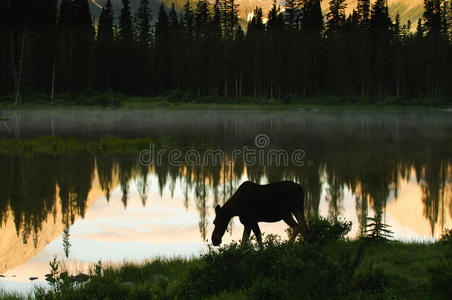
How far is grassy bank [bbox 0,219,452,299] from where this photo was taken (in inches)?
247

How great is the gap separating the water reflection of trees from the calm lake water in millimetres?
40

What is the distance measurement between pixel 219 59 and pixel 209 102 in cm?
998

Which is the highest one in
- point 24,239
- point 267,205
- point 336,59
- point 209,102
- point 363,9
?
point 363,9

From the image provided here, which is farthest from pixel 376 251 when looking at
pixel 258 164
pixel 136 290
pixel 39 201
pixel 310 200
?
pixel 258 164

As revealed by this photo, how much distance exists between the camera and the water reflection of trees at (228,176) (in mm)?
14141

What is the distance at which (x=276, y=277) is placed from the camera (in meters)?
6.84

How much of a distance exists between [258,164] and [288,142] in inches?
373

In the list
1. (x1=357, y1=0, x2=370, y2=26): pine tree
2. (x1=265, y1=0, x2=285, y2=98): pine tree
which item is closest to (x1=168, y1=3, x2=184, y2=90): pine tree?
(x1=265, y1=0, x2=285, y2=98): pine tree

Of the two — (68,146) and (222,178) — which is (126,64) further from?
(222,178)

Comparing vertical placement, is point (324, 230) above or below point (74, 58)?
below

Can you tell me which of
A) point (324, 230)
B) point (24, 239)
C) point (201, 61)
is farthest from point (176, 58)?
point (324, 230)

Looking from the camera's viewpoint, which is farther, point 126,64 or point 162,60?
point 126,64

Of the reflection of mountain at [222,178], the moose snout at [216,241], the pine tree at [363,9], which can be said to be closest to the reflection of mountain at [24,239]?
the reflection of mountain at [222,178]

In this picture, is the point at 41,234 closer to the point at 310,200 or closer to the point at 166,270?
the point at 166,270
